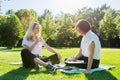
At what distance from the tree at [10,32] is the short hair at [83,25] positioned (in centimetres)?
4157

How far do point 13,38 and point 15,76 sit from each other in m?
42.2

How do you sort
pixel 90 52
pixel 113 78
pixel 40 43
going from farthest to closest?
pixel 40 43 < pixel 90 52 < pixel 113 78

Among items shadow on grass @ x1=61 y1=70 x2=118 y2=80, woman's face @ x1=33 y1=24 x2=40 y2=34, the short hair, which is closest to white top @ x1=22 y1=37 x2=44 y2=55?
woman's face @ x1=33 y1=24 x2=40 y2=34

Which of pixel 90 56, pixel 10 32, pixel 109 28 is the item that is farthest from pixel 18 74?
pixel 109 28

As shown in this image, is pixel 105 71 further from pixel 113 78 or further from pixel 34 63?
pixel 34 63

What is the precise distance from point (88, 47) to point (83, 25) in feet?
2.41

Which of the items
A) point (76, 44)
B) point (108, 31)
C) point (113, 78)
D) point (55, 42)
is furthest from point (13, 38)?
point (113, 78)

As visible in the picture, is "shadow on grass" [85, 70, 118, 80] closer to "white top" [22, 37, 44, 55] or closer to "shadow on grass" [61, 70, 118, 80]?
"shadow on grass" [61, 70, 118, 80]

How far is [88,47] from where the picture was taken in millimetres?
9234

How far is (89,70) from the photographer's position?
8898 mm

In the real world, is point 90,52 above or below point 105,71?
above

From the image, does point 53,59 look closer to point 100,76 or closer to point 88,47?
point 88,47

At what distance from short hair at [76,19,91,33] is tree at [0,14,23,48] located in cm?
4157

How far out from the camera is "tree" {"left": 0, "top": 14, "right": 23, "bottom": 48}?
5004cm
